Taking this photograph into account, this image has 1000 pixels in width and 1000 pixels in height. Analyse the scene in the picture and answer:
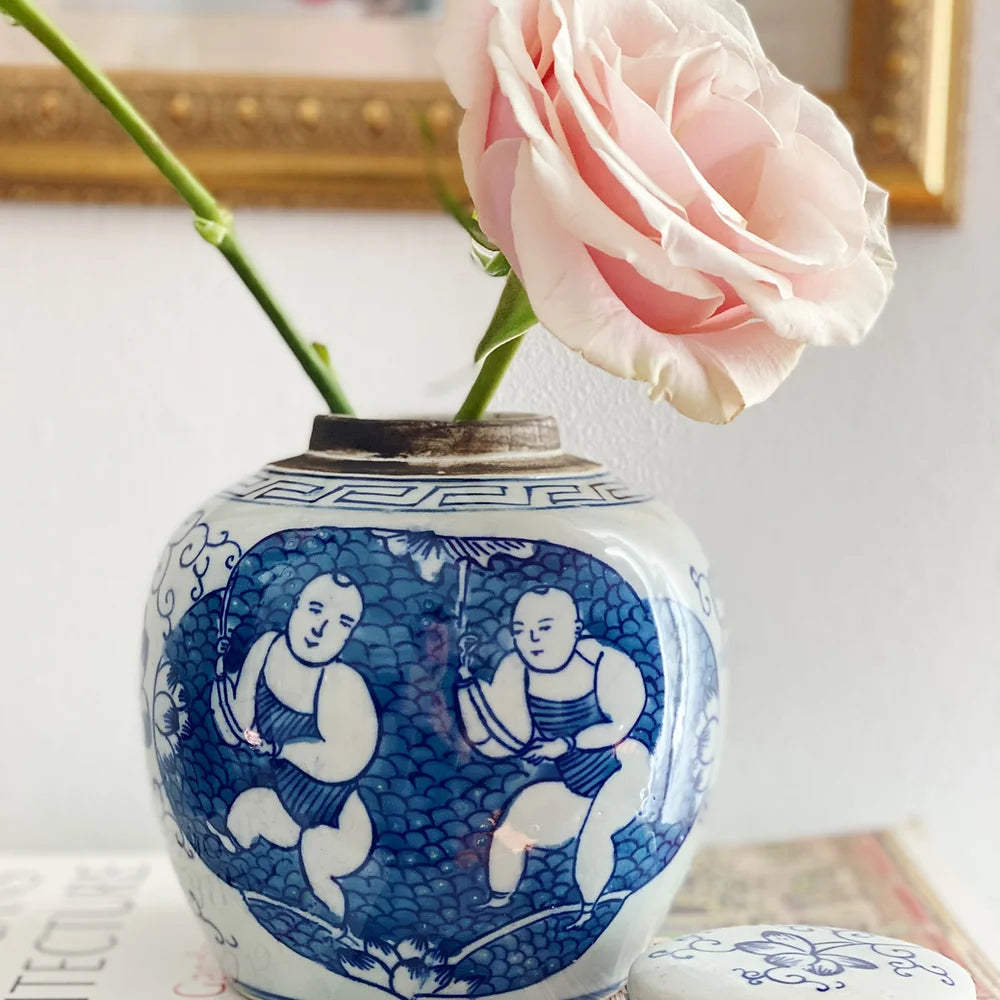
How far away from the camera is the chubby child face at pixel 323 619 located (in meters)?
0.36

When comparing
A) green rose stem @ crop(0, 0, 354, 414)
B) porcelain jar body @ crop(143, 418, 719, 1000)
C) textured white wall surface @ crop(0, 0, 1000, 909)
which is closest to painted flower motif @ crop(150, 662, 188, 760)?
porcelain jar body @ crop(143, 418, 719, 1000)

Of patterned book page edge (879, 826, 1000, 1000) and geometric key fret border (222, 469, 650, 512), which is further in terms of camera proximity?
patterned book page edge (879, 826, 1000, 1000)

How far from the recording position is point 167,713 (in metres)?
0.40

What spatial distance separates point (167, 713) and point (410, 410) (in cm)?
31

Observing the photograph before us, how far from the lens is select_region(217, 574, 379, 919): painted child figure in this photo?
0.36 m

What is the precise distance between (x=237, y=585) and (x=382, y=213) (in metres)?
0.33

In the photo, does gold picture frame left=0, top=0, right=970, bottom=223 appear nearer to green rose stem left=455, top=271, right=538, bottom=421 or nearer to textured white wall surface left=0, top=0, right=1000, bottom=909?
textured white wall surface left=0, top=0, right=1000, bottom=909

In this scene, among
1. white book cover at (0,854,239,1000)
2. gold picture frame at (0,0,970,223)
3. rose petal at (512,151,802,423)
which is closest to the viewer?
rose petal at (512,151,802,423)

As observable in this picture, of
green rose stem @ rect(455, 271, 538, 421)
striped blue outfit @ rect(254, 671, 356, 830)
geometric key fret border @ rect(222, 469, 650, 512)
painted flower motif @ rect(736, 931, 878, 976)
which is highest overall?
green rose stem @ rect(455, 271, 538, 421)

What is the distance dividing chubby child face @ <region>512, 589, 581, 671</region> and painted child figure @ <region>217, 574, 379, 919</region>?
0.05m

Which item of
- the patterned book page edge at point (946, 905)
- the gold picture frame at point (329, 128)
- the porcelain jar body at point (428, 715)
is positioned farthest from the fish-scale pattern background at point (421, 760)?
the gold picture frame at point (329, 128)

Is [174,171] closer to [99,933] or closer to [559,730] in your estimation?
[559,730]

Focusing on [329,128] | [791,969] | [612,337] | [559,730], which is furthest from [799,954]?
[329,128]

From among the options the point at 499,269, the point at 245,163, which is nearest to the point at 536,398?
the point at 499,269
